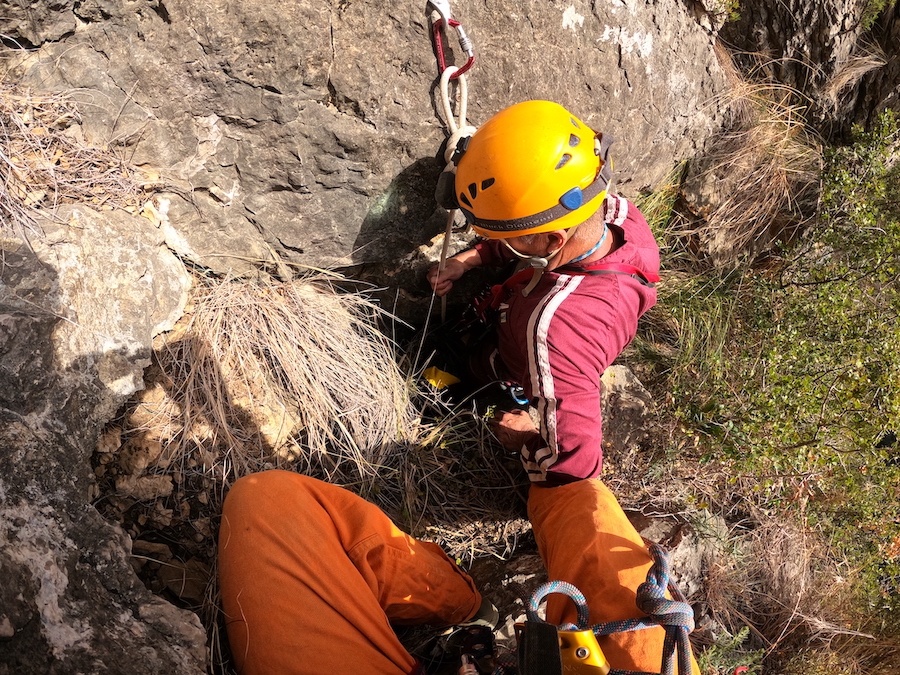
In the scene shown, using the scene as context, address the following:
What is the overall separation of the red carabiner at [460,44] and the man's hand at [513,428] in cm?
160

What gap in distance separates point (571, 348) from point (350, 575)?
110 cm

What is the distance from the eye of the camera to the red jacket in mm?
2219

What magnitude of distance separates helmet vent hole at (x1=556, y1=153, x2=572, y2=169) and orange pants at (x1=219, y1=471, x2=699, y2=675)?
1143 millimetres

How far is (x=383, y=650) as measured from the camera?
73.3 inches

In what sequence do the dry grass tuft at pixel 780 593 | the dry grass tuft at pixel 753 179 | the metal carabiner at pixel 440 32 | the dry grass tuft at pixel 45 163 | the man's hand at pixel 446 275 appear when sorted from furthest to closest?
the dry grass tuft at pixel 753 179 < the dry grass tuft at pixel 780 593 < the man's hand at pixel 446 275 < the metal carabiner at pixel 440 32 < the dry grass tuft at pixel 45 163

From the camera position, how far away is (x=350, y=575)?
1.92 meters

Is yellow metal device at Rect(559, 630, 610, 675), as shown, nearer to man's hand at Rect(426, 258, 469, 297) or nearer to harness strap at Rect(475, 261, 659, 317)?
harness strap at Rect(475, 261, 659, 317)

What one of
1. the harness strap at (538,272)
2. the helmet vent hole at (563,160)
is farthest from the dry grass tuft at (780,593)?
the helmet vent hole at (563,160)

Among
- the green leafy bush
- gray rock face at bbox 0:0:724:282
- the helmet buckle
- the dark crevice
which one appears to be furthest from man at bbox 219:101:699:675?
the dark crevice

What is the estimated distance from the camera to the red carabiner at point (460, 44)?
2.34 m

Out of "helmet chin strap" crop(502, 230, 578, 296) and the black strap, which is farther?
"helmet chin strap" crop(502, 230, 578, 296)

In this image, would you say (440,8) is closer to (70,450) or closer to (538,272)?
(538,272)

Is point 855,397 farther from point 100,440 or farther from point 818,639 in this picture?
point 100,440

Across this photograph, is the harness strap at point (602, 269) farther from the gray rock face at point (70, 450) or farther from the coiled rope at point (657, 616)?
the gray rock face at point (70, 450)
